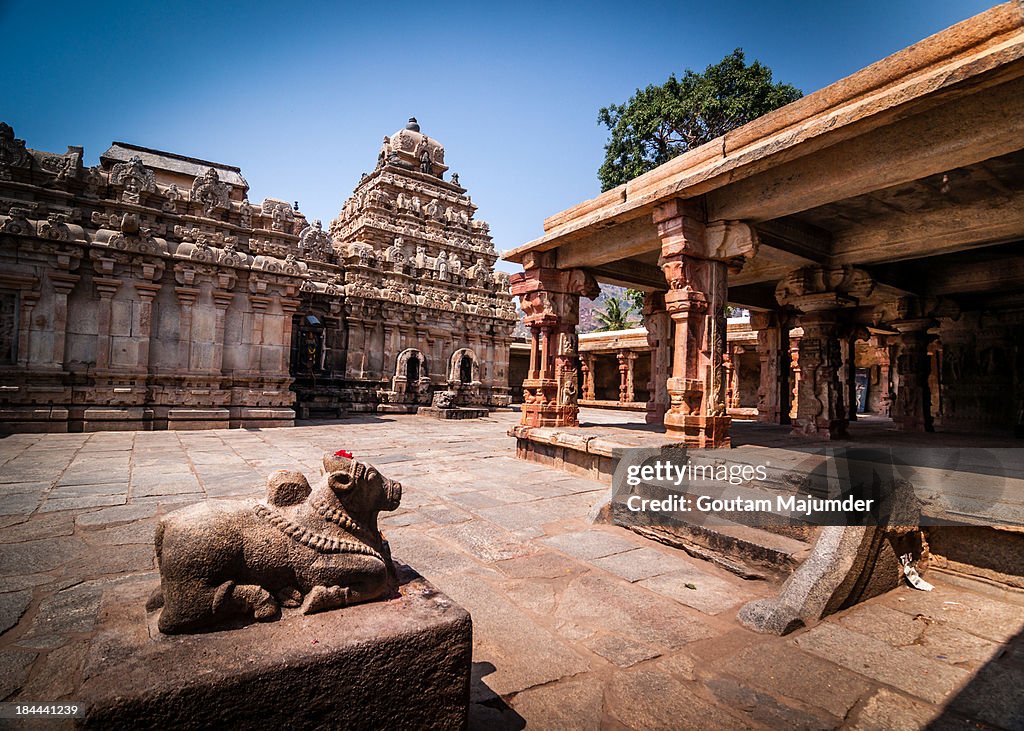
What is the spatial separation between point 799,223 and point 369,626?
22.7 ft

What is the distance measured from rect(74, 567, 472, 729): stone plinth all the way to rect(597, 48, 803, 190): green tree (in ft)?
72.4

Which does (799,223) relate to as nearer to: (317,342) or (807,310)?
(807,310)

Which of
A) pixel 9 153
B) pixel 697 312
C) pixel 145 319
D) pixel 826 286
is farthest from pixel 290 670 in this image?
pixel 9 153

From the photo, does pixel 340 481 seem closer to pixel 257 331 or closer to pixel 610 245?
pixel 610 245

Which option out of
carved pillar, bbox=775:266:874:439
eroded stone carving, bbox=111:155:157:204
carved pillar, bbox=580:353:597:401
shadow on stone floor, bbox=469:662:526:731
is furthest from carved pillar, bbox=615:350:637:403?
shadow on stone floor, bbox=469:662:526:731

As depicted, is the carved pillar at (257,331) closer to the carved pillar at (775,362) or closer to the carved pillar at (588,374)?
the carved pillar at (775,362)

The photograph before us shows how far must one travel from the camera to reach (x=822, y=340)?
7395mm

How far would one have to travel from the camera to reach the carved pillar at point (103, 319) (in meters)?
11.0

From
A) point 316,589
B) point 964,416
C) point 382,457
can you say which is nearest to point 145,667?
point 316,589

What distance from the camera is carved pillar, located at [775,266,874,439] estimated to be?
717 cm

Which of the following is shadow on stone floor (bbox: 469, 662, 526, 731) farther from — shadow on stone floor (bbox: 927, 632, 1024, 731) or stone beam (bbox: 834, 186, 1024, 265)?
stone beam (bbox: 834, 186, 1024, 265)

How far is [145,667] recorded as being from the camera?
1539mm

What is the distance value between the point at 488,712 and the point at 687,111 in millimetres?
24339

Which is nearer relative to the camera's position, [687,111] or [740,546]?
[740,546]
